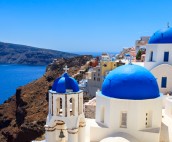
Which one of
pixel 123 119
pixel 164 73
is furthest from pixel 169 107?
pixel 164 73

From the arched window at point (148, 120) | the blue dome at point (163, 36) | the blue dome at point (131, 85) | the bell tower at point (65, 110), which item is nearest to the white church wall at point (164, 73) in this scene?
the blue dome at point (163, 36)

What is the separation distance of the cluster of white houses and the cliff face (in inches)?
833

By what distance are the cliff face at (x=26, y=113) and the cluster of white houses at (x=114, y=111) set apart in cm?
2116

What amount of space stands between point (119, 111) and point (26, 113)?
30935mm

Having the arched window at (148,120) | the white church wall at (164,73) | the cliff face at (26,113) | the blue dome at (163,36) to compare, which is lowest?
the cliff face at (26,113)

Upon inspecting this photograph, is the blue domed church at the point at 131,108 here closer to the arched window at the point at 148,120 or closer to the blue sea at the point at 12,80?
the arched window at the point at 148,120

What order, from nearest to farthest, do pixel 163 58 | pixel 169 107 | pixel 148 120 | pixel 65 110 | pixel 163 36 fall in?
pixel 65 110 → pixel 148 120 → pixel 169 107 → pixel 163 36 → pixel 163 58

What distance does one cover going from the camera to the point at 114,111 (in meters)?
11.6

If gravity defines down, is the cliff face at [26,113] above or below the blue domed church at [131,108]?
below

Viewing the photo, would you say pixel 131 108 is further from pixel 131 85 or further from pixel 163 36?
pixel 163 36

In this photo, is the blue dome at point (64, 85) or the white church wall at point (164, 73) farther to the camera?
the white church wall at point (164, 73)

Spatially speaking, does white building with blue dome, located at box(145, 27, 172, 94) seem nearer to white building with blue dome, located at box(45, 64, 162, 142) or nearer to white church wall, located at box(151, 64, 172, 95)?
white church wall, located at box(151, 64, 172, 95)

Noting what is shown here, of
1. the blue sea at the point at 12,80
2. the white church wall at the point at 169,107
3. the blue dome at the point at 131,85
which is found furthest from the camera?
the blue sea at the point at 12,80

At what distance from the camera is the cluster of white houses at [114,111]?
1052cm
